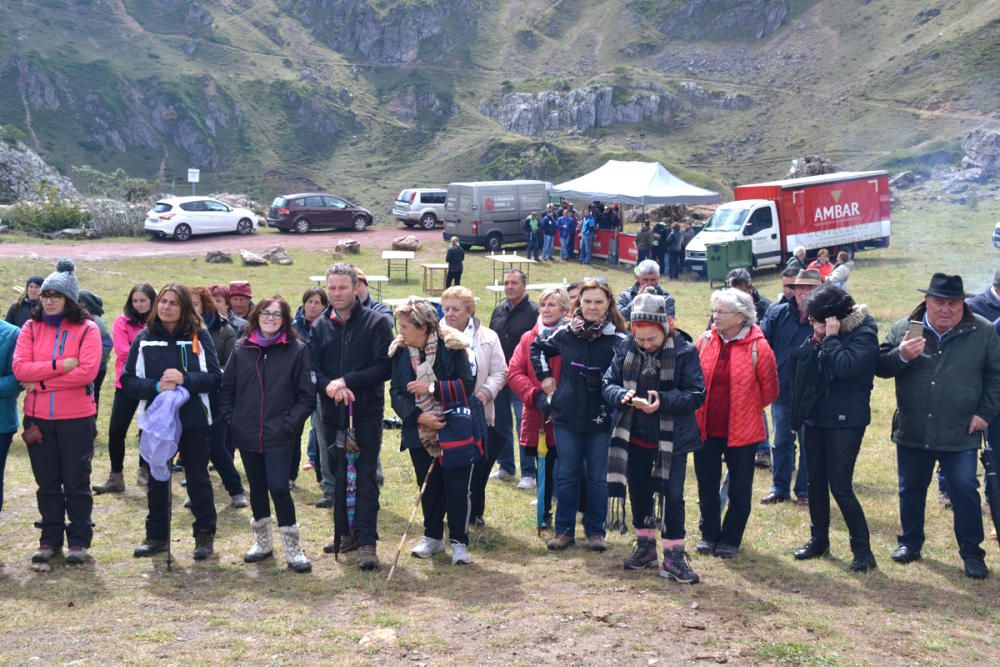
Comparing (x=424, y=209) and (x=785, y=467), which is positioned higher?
(x=424, y=209)

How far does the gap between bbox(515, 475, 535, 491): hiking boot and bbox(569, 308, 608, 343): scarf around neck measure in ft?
8.84

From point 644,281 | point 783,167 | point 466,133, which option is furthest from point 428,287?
point 466,133

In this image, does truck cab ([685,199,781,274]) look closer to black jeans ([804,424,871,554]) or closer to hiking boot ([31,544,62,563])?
black jeans ([804,424,871,554])

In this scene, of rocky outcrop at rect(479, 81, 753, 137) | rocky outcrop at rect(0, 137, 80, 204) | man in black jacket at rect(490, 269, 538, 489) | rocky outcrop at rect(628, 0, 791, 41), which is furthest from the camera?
rocky outcrop at rect(628, 0, 791, 41)

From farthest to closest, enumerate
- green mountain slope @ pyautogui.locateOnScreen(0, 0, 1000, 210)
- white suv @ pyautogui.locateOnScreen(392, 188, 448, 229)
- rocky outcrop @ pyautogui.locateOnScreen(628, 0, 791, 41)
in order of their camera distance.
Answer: rocky outcrop @ pyautogui.locateOnScreen(628, 0, 791, 41) → green mountain slope @ pyautogui.locateOnScreen(0, 0, 1000, 210) → white suv @ pyautogui.locateOnScreen(392, 188, 448, 229)

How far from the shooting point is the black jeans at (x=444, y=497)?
6.75 meters

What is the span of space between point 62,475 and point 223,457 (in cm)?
156

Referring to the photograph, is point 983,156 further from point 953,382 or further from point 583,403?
point 583,403

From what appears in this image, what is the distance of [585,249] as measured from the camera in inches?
1221

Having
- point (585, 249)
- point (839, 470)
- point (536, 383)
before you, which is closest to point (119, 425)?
point (536, 383)

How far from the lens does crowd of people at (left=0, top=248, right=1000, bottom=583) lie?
6441mm

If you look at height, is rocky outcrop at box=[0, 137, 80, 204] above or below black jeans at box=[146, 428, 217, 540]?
above

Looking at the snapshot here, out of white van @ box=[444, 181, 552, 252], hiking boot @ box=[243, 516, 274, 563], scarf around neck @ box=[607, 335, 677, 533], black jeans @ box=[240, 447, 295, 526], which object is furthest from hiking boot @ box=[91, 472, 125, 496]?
white van @ box=[444, 181, 552, 252]

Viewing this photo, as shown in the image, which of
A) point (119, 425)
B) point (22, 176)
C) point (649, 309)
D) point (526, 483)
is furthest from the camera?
point (22, 176)
